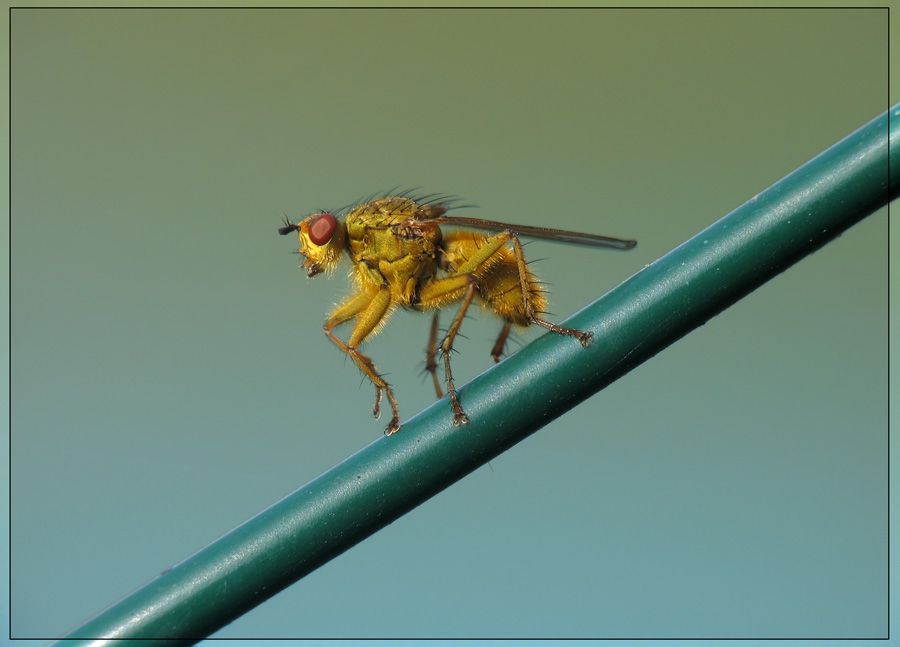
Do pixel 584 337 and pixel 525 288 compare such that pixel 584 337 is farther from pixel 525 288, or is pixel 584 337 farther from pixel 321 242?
pixel 321 242

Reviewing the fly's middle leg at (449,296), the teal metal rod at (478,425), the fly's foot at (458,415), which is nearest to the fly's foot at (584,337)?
the teal metal rod at (478,425)

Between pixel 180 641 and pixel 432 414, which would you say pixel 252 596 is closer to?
pixel 180 641

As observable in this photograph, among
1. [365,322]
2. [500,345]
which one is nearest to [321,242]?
[365,322]

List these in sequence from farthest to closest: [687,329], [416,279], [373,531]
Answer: [416,279]
[373,531]
[687,329]

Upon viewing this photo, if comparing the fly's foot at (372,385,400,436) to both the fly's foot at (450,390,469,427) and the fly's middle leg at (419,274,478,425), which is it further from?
the fly's foot at (450,390,469,427)

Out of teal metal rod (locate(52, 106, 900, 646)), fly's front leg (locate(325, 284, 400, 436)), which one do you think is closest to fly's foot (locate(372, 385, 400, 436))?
fly's front leg (locate(325, 284, 400, 436))

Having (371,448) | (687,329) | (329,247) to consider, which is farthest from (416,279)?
(687,329)

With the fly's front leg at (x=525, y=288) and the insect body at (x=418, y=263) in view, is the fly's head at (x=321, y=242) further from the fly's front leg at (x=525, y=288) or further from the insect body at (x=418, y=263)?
the fly's front leg at (x=525, y=288)
